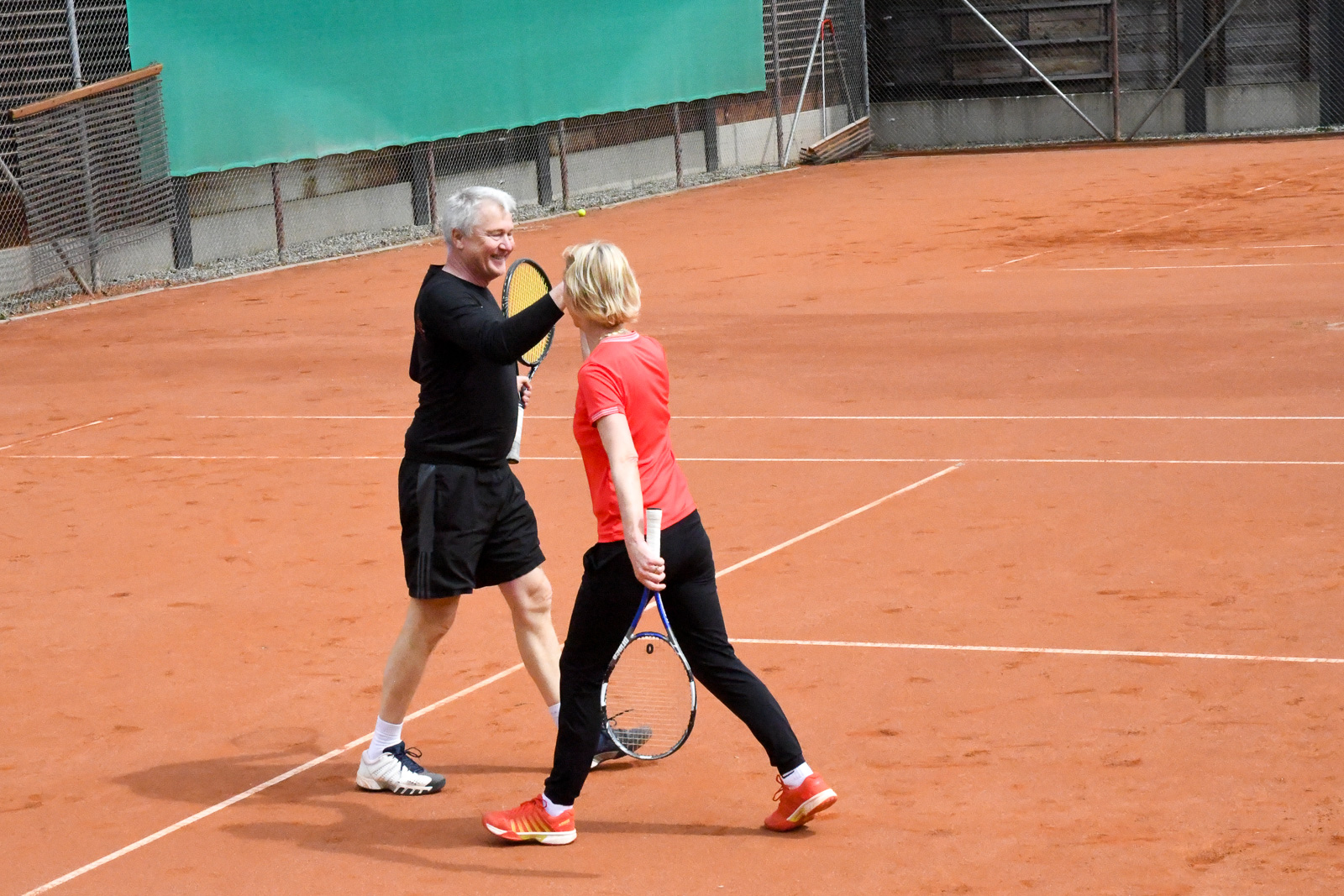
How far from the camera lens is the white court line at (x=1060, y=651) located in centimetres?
561

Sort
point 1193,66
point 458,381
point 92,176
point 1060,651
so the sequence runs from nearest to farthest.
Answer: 1. point 458,381
2. point 1060,651
3. point 92,176
4. point 1193,66

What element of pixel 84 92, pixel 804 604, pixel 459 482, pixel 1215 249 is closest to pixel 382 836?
pixel 459 482

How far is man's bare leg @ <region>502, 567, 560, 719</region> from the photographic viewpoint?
4961mm

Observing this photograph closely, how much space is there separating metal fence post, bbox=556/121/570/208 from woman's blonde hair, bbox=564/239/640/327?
64.2ft

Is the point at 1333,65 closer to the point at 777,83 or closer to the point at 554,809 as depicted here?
the point at 777,83

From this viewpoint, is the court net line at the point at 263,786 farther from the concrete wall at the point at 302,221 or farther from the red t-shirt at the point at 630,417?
the concrete wall at the point at 302,221

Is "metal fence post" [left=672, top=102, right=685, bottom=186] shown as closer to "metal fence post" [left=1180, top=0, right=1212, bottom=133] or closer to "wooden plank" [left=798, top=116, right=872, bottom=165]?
"wooden plank" [left=798, top=116, right=872, bottom=165]

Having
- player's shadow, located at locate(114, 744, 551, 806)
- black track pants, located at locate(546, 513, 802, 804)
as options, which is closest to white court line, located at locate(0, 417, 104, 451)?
player's shadow, located at locate(114, 744, 551, 806)

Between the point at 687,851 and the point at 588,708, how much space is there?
1.54 ft

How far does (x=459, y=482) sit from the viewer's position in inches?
189

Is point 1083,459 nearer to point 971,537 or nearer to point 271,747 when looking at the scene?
point 971,537

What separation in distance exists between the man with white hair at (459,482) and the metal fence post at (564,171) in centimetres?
1892

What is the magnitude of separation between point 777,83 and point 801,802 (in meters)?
24.8

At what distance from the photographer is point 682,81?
25.8 metres
